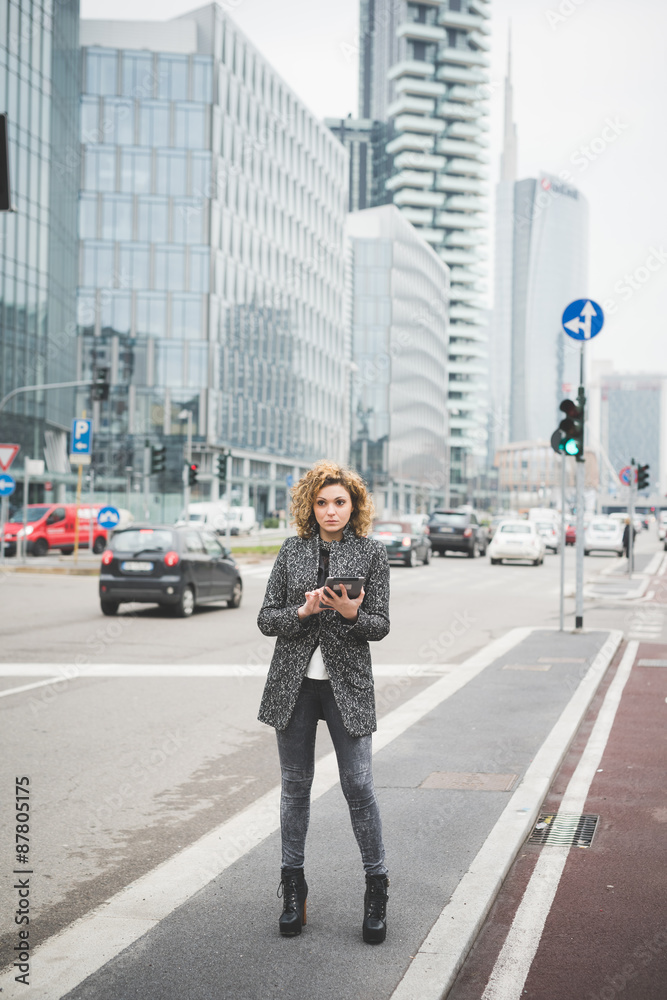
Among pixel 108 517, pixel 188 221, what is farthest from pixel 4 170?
pixel 188 221

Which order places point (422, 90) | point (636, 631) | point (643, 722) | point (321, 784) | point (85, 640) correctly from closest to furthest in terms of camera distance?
point (321, 784), point (643, 722), point (85, 640), point (636, 631), point (422, 90)

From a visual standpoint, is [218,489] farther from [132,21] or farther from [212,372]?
[132,21]

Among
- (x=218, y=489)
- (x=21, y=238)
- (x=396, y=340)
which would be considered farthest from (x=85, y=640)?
(x=396, y=340)

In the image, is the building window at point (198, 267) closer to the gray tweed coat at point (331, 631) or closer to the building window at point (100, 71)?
the building window at point (100, 71)

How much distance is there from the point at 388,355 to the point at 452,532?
76047 mm

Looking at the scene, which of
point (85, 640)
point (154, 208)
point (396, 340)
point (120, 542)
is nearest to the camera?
point (85, 640)

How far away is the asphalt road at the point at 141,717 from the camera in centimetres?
522

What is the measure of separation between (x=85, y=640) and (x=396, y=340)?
105 meters

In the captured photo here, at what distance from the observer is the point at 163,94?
6881 cm

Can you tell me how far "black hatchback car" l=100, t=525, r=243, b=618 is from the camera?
54.6ft

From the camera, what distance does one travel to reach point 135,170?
6869 cm

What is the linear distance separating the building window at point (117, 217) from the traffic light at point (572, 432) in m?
59.3

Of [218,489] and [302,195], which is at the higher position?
[302,195]

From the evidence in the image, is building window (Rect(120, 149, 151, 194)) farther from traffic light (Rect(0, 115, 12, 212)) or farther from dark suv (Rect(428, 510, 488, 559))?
traffic light (Rect(0, 115, 12, 212))
